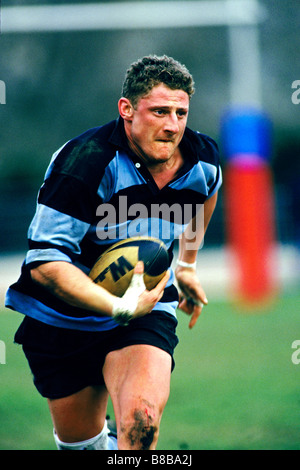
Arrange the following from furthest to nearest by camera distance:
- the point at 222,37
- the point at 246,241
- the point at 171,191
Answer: the point at 222,37, the point at 246,241, the point at 171,191

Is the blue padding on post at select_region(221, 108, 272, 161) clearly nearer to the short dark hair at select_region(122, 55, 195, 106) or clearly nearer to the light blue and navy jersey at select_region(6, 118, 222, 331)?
the light blue and navy jersey at select_region(6, 118, 222, 331)

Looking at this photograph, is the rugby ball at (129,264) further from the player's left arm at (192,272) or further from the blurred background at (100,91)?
the blurred background at (100,91)

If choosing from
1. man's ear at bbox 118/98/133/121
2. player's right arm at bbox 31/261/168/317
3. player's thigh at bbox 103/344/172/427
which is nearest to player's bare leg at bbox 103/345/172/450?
player's thigh at bbox 103/344/172/427

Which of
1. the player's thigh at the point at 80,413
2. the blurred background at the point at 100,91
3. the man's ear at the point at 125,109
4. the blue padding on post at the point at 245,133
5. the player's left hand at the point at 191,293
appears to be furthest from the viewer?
the blurred background at the point at 100,91

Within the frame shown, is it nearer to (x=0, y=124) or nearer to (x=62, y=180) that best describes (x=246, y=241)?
(x=62, y=180)

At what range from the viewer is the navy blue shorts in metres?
3.17

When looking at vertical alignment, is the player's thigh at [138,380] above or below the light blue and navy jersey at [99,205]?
below

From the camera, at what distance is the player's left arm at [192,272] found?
373 cm

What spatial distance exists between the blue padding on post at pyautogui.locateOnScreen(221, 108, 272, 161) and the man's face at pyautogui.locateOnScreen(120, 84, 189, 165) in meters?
8.32

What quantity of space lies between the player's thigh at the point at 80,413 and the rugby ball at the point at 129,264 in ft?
2.05

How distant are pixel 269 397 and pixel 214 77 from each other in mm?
19777

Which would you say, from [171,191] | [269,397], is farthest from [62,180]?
[269,397]

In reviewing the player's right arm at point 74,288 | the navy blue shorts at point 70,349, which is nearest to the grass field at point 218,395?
the navy blue shorts at point 70,349

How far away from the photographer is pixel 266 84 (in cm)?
2298
